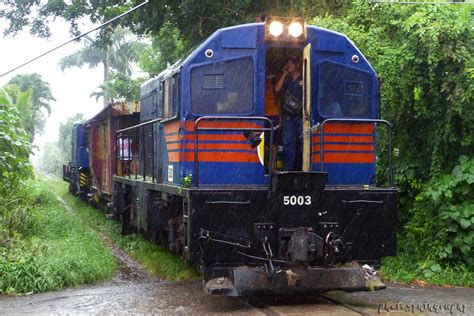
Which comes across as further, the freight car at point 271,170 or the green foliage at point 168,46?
the green foliage at point 168,46

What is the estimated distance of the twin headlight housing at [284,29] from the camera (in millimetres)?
7004

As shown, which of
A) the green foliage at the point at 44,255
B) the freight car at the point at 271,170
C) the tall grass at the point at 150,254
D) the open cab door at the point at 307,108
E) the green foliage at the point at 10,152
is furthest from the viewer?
the green foliage at the point at 10,152

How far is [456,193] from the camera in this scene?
8.60m

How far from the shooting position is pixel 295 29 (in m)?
7.06

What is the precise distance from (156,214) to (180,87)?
2390 millimetres

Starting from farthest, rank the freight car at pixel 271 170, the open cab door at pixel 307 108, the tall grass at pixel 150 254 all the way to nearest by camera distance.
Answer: the tall grass at pixel 150 254 → the open cab door at pixel 307 108 → the freight car at pixel 271 170

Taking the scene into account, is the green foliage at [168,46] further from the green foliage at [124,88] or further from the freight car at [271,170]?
the freight car at [271,170]

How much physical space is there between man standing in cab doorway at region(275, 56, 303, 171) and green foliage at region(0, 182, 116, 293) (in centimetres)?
334

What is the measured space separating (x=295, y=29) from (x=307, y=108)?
95 centimetres

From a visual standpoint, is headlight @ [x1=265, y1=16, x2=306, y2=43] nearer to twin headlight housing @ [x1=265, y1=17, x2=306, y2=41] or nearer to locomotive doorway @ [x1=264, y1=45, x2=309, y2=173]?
twin headlight housing @ [x1=265, y1=17, x2=306, y2=41]

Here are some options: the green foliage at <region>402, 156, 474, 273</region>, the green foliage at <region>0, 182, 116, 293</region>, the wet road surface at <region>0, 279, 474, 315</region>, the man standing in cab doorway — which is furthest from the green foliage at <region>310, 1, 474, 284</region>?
the green foliage at <region>0, 182, 116, 293</region>

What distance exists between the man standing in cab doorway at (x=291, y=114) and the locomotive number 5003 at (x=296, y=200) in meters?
0.97

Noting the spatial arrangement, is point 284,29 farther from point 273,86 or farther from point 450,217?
point 450,217

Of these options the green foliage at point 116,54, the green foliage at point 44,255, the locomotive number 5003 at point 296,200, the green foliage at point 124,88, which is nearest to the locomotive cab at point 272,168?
the locomotive number 5003 at point 296,200
